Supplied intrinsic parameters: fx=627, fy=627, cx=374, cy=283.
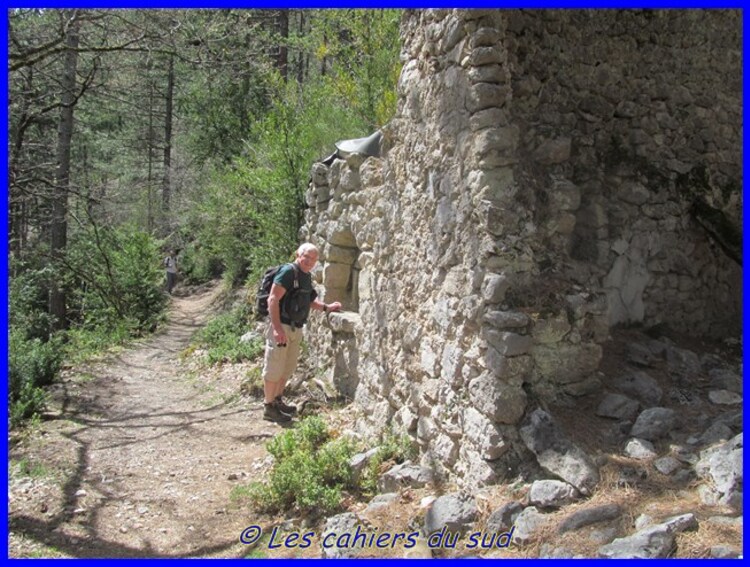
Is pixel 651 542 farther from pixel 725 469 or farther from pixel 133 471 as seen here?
pixel 133 471

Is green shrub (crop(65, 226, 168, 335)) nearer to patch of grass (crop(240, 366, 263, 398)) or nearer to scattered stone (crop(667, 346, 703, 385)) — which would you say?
patch of grass (crop(240, 366, 263, 398))

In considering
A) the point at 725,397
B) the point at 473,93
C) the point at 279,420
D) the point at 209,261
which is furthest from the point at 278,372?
the point at 209,261

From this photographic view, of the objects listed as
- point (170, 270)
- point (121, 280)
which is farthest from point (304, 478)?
point (170, 270)

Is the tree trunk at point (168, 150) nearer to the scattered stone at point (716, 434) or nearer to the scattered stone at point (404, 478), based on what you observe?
the scattered stone at point (404, 478)

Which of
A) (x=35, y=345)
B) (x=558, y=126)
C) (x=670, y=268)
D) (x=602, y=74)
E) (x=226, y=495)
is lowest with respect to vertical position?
(x=226, y=495)

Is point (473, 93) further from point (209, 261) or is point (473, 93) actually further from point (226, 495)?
point (209, 261)

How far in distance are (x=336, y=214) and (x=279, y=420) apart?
218 centimetres

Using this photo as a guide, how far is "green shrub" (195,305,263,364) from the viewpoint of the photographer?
764cm

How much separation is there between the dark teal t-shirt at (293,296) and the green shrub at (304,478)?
119 cm

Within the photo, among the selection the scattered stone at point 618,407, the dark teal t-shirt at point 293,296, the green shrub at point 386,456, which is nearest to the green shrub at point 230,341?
the dark teal t-shirt at point 293,296

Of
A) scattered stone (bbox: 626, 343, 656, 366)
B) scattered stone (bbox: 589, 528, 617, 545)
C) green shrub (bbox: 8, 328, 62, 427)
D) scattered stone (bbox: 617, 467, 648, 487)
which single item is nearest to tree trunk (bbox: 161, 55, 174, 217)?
green shrub (bbox: 8, 328, 62, 427)

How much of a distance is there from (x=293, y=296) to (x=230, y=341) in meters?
3.26

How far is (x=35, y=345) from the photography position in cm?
716

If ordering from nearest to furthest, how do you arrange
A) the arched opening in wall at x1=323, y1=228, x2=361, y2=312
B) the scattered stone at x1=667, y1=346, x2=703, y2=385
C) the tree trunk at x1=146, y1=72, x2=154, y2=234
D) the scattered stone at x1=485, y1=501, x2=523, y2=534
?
1. the scattered stone at x1=485, y1=501, x2=523, y2=534
2. the scattered stone at x1=667, y1=346, x2=703, y2=385
3. the arched opening in wall at x1=323, y1=228, x2=361, y2=312
4. the tree trunk at x1=146, y1=72, x2=154, y2=234
